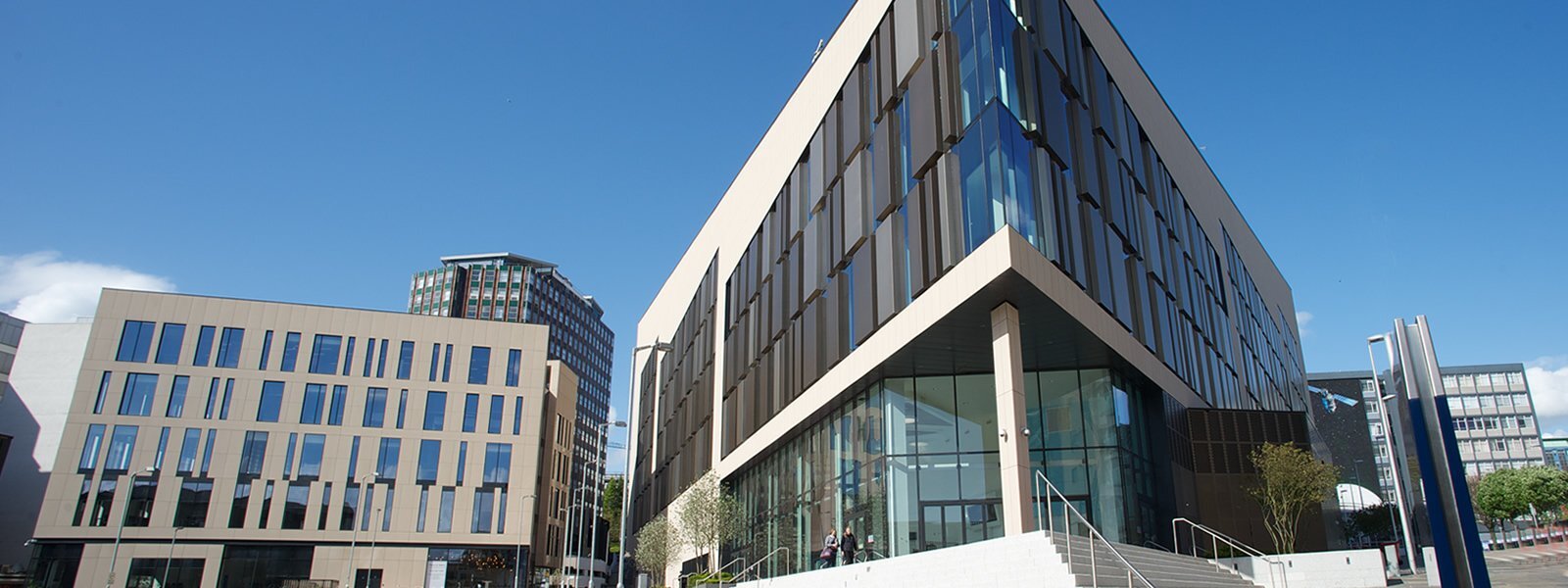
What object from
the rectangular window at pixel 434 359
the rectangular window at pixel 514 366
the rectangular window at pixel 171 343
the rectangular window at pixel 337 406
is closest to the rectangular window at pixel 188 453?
the rectangular window at pixel 171 343

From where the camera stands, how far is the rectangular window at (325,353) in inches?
2452

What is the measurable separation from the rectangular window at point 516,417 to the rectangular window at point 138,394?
21.6 meters

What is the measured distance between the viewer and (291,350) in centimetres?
6200

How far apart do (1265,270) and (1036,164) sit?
39.0m

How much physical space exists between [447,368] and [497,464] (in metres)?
7.48

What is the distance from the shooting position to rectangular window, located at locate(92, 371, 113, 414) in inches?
2274

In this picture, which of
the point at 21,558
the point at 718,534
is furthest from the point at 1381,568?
the point at 21,558

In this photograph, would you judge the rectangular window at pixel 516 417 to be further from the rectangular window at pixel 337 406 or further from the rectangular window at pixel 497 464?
the rectangular window at pixel 337 406

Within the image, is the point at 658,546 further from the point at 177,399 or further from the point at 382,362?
the point at 177,399

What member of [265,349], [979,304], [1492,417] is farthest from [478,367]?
[1492,417]

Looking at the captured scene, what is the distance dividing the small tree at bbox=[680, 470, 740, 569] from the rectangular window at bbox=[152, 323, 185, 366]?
40.3m

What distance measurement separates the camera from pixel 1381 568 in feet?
76.2

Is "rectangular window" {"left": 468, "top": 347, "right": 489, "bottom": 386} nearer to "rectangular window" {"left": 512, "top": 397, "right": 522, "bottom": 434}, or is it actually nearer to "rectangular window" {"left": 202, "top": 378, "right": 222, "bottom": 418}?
"rectangular window" {"left": 512, "top": 397, "right": 522, "bottom": 434}

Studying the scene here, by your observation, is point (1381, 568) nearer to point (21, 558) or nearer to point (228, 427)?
point (228, 427)
